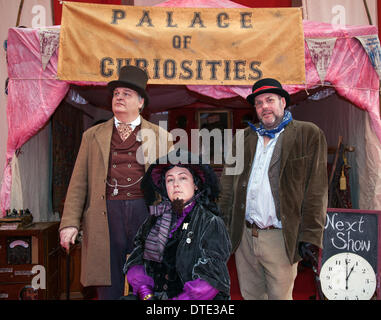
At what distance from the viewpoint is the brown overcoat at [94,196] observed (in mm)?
2574

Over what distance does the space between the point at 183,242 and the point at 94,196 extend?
3.09 feet

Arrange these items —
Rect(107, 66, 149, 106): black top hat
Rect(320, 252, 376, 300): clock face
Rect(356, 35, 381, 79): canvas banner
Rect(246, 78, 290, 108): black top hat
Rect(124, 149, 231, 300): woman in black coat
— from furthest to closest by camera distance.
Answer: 1. Rect(356, 35, 381, 79): canvas banner
2. Rect(320, 252, 376, 300): clock face
3. Rect(107, 66, 149, 106): black top hat
4. Rect(246, 78, 290, 108): black top hat
5. Rect(124, 149, 231, 300): woman in black coat

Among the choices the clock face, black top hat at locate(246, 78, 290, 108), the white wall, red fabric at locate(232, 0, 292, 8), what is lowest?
the clock face

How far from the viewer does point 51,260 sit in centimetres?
377

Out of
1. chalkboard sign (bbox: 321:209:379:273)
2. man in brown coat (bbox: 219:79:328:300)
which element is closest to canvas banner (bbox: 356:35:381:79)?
chalkboard sign (bbox: 321:209:379:273)

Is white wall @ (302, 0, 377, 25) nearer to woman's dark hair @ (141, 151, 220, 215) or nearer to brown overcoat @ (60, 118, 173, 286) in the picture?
brown overcoat @ (60, 118, 173, 286)

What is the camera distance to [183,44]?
3.78 metres

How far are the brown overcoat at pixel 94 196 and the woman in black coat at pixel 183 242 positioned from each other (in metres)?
0.54

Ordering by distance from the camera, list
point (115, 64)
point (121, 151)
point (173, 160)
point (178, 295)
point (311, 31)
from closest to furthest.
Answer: point (178, 295)
point (173, 160)
point (121, 151)
point (115, 64)
point (311, 31)

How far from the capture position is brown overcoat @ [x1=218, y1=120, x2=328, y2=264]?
2.38 m

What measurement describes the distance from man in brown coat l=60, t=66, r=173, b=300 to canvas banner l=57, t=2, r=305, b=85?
109 cm

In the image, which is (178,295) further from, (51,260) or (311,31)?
(311,31)

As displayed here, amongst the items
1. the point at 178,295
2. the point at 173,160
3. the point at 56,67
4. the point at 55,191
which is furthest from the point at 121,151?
the point at 55,191

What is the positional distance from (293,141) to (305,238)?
0.71 meters
